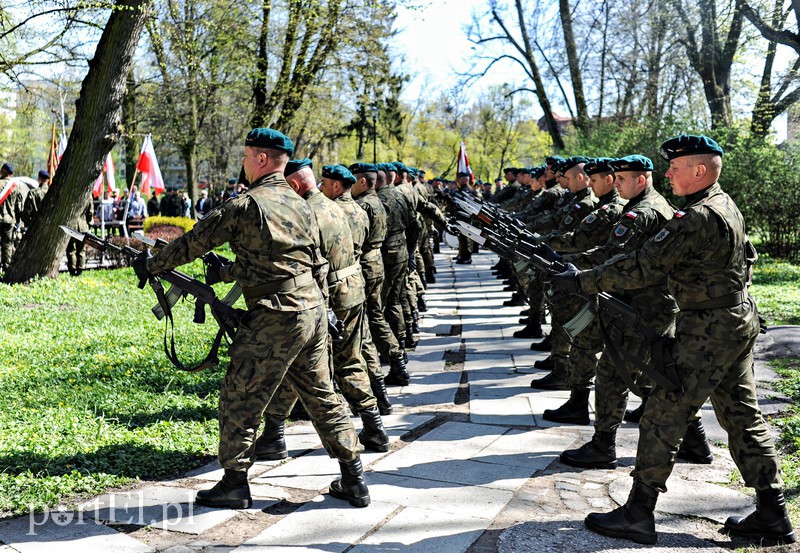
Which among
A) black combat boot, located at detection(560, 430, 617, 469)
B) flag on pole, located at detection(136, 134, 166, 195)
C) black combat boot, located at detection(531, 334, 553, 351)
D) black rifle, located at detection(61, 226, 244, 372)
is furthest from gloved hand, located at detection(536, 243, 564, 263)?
flag on pole, located at detection(136, 134, 166, 195)

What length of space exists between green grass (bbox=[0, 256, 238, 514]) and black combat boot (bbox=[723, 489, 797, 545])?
350 centimetres

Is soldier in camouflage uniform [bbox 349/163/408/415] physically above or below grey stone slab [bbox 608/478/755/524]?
above

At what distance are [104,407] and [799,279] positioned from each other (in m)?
13.0

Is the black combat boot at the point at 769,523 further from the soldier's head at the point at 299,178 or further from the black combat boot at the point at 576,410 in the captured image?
the soldier's head at the point at 299,178

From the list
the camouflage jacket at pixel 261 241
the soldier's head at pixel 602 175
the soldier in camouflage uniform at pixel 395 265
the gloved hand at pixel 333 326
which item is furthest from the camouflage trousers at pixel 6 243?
the soldier's head at pixel 602 175

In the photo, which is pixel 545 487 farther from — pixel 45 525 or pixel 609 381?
pixel 45 525

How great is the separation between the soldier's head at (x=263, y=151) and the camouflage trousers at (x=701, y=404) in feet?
8.24

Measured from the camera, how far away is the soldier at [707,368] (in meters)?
3.99

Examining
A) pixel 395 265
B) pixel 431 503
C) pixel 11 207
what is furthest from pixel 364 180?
pixel 11 207

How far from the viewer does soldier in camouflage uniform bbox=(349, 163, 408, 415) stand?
7.08 meters

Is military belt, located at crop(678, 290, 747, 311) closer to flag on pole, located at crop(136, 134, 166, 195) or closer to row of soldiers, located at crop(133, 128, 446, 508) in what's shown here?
row of soldiers, located at crop(133, 128, 446, 508)

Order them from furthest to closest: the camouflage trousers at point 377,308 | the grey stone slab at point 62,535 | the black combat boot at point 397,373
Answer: the black combat boot at point 397,373 → the camouflage trousers at point 377,308 → the grey stone slab at point 62,535

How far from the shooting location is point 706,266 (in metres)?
4.04

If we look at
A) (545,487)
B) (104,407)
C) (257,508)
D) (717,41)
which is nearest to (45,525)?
(257,508)
